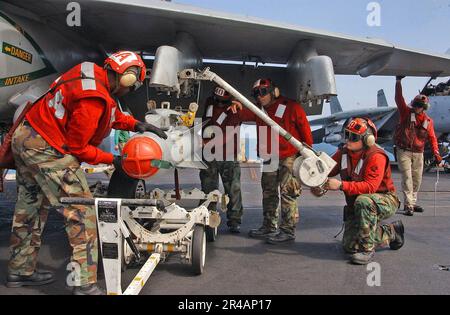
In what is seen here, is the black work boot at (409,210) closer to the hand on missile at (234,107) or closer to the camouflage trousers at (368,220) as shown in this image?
the camouflage trousers at (368,220)

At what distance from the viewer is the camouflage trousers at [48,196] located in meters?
2.86

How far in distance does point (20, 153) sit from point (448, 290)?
339 centimetres

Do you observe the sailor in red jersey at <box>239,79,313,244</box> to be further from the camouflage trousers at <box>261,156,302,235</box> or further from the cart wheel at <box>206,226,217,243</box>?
the cart wheel at <box>206,226,217,243</box>

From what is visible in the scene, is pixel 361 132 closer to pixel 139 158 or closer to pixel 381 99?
pixel 139 158

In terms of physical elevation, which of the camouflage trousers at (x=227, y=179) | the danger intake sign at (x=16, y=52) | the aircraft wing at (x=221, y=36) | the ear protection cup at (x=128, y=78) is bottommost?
the camouflage trousers at (x=227, y=179)

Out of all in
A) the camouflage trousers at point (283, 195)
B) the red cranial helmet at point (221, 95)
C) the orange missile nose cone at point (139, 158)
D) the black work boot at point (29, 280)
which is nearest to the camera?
the orange missile nose cone at point (139, 158)

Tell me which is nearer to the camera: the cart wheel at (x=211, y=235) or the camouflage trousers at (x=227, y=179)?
the cart wheel at (x=211, y=235)

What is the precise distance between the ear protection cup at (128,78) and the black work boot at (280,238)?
7.96 feet

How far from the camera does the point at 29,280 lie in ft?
10.4

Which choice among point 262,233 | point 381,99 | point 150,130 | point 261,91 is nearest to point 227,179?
point 262,233

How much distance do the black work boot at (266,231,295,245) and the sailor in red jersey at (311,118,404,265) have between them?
65 centimetres

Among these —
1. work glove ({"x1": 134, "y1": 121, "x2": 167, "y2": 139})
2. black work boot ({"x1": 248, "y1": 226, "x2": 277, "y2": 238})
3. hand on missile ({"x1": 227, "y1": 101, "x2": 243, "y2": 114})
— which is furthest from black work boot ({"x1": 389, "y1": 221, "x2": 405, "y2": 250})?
work glove ({"x1": 134, "y1": 121, "x2": 167, "y2": 139})

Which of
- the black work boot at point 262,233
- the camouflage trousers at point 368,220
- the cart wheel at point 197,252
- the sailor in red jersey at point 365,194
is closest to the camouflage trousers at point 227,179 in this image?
the black work boot at point 262,233

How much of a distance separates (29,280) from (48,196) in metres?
0.75
